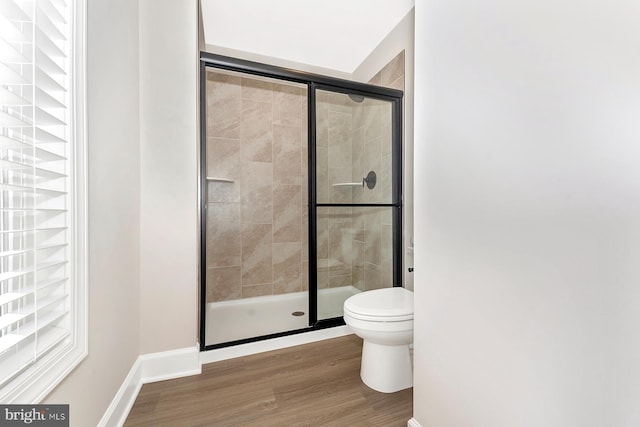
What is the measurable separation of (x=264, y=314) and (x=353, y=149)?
1.80 m

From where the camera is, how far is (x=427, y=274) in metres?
1.18

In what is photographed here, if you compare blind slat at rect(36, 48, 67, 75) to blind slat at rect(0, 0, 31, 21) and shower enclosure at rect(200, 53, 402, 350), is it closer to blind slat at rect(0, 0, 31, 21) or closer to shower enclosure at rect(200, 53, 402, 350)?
blind slat at rect(0, 0, 31, 21)

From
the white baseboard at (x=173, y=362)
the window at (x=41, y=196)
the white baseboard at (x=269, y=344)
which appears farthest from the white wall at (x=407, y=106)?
the window at (x=41, y=196)

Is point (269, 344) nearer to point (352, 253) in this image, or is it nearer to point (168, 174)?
point (352, 253)

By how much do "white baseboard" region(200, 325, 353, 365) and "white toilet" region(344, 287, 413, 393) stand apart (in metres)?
0.54

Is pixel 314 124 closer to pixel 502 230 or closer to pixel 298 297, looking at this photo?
pixel 502 230

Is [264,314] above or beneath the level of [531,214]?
beneath

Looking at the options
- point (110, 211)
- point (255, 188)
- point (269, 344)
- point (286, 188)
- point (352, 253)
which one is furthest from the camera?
point (286, 188)

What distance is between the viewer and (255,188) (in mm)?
3068

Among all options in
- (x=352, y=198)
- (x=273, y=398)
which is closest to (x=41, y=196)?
(x=273, y=398)

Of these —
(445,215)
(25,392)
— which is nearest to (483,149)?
(445,215)

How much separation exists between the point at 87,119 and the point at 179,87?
0.79 m

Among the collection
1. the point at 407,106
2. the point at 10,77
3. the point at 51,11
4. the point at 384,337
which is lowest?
the point at 384,337

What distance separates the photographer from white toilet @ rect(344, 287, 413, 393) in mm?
1511
